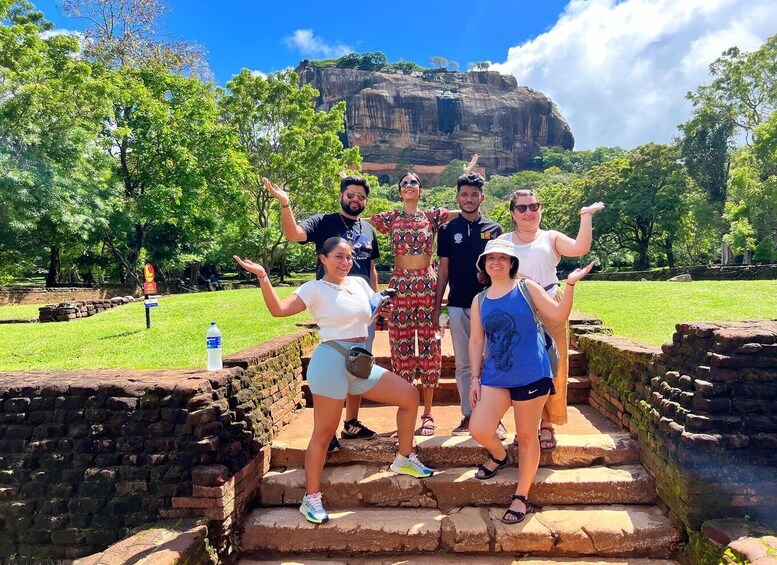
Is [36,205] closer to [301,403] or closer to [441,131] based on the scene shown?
[301,403]

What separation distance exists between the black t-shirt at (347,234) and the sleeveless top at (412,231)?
0.77 feet

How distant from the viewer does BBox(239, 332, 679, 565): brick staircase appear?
10.1 ft

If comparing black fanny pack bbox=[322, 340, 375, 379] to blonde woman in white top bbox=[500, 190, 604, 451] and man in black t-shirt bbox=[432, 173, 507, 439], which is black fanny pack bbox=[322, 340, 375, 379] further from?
blonde woman in white top bbox=[500, 190, 604, 451]

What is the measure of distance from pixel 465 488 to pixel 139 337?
21.3 ft

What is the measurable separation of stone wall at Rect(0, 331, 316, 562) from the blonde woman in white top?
7.79 ft

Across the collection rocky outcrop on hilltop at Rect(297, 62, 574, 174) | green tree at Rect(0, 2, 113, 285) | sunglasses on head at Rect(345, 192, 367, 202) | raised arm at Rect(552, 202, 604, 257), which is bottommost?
raised arm at Rect(552, 202, 604, 257)

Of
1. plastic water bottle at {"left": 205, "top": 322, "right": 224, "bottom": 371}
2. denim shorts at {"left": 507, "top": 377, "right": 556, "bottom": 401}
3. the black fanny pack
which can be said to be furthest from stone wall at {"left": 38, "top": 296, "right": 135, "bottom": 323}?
denim shorts at {"left": 507, "top": 377, "right": 556, "bottom": 401}

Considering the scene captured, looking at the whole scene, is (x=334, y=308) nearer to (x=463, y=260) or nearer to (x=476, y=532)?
(x=463, y=260)

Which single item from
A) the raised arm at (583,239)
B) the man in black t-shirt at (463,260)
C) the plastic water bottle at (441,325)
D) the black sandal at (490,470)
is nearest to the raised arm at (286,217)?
the man in black t-shirt at (463,260)

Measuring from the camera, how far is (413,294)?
148 inches

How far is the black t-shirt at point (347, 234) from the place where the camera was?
147 inches

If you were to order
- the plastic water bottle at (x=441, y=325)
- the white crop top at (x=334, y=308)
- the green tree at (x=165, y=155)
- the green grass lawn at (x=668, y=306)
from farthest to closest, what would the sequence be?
the green tree at (x=165, y=155), the green grass lawn at (x=668, y=306), the plastic water bottle at (x=441, y=325), the white crop top at (x=334, y=308)

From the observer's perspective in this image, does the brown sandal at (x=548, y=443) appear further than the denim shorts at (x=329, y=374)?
Yes

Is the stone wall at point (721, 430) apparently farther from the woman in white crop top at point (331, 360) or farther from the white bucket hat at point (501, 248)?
the woman in white crop top at point (331, 360)
